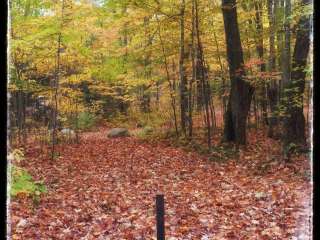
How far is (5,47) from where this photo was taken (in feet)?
10.0

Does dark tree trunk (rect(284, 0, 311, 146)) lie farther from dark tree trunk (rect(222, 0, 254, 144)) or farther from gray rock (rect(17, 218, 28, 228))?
gray rock (rect(17, 218, 28, 228))

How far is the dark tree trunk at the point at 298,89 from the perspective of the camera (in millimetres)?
11484

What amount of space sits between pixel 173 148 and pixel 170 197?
21.8 ft

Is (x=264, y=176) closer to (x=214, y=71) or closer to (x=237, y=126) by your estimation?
(x=237, y=126)

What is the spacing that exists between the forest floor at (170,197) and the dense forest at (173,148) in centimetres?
3

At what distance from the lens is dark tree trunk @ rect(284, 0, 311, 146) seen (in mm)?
11484

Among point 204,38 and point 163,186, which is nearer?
point 163,186

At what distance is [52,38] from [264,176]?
8.10m

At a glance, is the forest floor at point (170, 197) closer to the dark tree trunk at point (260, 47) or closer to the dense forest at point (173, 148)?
the dense forest at point (173, 148)

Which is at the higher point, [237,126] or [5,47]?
[5,47]

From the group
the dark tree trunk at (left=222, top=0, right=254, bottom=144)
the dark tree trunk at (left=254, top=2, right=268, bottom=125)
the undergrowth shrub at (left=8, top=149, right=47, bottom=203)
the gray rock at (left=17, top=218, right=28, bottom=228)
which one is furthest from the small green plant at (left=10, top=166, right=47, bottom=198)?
the dark tree trunk at (left=254, top=2, right=268, bottom=125)

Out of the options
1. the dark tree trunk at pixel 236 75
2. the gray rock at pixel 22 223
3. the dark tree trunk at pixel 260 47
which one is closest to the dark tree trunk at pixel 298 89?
the dark tree trunk at pixel 236 75

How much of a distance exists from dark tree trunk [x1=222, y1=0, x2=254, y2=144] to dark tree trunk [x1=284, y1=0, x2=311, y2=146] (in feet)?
6.93
